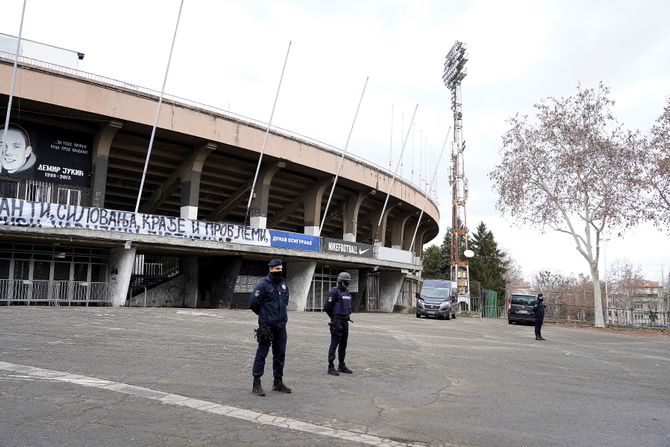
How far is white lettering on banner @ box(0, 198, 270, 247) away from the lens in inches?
876

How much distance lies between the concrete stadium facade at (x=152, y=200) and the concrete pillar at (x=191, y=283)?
0.25ft

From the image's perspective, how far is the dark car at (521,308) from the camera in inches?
1235

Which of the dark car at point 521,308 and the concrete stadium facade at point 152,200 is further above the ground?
the concrete stadium facade at point 152,200

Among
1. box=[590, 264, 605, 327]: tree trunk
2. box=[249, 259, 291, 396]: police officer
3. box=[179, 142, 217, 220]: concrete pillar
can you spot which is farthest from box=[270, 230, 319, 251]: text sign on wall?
box=[249, 259, 291, 396]: police officer

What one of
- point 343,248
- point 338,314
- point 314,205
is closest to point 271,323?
point 338,314

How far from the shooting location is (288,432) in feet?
17.6

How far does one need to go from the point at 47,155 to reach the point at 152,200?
9.57m

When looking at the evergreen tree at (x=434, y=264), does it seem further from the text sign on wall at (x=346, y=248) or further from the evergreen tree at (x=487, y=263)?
the text sign on wall at (x=346, y=248)

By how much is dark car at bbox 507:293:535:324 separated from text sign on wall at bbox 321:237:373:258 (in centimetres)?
1032

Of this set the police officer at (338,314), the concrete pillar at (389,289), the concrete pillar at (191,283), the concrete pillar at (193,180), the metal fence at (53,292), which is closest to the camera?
the police officer at (338,314)

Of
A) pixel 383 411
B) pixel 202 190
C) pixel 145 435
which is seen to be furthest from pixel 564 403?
pixel 202 190

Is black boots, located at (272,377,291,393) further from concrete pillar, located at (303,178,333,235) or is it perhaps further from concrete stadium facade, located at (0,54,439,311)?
concrete pillar, located at (303,178,333,235)

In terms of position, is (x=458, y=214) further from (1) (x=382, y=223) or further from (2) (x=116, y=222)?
(2) (x=116, y=222)

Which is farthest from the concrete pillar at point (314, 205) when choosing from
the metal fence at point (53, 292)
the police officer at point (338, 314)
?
the police officer at point (338, 314)
